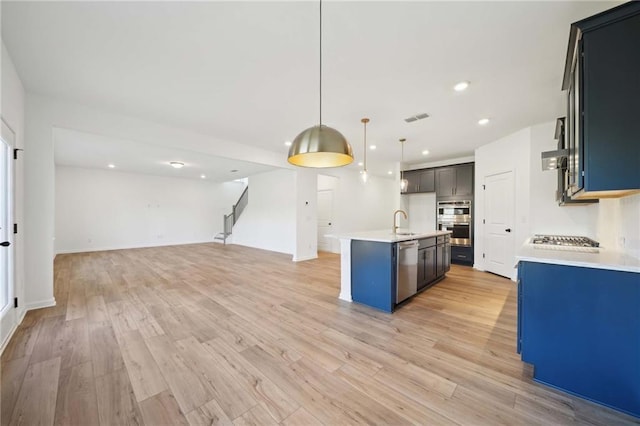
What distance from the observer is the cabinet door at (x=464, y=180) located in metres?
5.97

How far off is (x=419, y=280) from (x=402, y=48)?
316 centimetres

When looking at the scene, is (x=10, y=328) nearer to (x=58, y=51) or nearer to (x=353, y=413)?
(x=58, y=51)

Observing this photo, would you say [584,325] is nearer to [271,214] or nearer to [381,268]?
[381,268]

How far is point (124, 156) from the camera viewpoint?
6.27 metres

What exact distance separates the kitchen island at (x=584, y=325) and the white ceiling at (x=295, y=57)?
6.36 ft

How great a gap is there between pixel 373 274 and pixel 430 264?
1.45 metres

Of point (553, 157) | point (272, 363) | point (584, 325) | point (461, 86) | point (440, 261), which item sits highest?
point (461, 86)

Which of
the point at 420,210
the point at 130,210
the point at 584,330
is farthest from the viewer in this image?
the point at 130,210

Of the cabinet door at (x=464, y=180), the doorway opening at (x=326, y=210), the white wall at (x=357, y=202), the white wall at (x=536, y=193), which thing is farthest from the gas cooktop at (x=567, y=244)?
the doorway opening at (x=326, y=210)

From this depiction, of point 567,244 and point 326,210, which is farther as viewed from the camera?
point 326,210

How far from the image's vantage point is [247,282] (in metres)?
4.63

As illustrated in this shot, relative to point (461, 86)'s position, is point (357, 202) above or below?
below

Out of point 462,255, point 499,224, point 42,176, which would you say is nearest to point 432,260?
point 499,224

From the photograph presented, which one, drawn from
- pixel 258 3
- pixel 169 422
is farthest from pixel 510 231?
pixel 169 422
